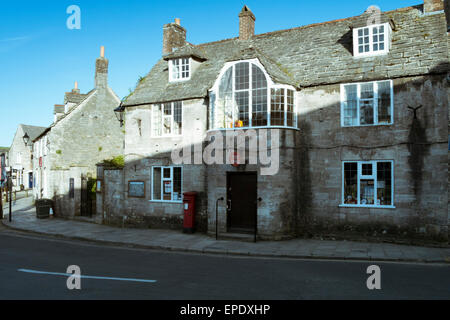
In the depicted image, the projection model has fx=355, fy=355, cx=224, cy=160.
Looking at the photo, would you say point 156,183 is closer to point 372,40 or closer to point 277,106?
point 277,106

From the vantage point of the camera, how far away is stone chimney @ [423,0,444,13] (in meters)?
14.7

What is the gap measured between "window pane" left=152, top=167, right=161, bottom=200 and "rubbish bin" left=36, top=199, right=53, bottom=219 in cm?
864

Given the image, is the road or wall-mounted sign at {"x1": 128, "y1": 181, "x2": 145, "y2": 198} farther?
wall-mounted sign at {"x1": 128, "y1": 181, "x2": 145, "y2": 198}

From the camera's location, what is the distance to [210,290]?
24.1 ft

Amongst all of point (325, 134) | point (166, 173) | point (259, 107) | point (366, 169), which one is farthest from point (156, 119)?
point (366, 169)

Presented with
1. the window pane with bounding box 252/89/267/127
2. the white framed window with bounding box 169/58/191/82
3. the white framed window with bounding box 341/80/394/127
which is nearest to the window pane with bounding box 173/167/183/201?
the window pane with bounding box 252/89/267/127

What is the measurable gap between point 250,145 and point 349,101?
436cm

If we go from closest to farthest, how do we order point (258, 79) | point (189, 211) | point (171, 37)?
1. point (258, 79)
2. point (189, 211)
3. point (171, 37)

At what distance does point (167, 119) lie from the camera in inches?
707

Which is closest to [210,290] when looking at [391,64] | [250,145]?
[250,145]

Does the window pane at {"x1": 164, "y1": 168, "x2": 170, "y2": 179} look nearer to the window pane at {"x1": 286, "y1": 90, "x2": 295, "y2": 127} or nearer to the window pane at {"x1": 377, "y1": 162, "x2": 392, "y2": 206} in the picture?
the window pane at {"x1": 286, "y1": 90, "x2": 295, "y2": 127}

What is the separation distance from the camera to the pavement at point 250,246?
11.2 meters

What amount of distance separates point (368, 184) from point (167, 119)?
9.92m

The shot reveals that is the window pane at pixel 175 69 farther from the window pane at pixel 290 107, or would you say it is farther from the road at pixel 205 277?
the road at pixel 205 277
